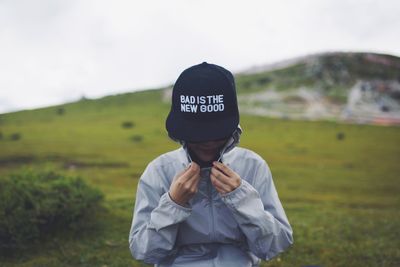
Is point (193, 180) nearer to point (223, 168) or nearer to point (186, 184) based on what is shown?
point (186, 184)

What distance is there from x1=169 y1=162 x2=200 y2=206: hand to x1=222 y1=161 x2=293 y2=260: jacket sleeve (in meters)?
0.26

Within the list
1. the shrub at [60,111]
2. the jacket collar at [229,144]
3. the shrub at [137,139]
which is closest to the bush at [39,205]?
the jacket collar at [229,144]

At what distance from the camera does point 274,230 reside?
11.5 feet

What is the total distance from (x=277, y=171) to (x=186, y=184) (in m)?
28.7

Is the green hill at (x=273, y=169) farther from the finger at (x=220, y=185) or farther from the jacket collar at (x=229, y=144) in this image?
the finger at (x=220, y=185)

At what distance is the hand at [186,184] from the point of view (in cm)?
333

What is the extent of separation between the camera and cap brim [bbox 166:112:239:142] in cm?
347

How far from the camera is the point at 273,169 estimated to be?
32.3m

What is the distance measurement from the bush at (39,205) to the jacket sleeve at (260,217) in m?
6.75

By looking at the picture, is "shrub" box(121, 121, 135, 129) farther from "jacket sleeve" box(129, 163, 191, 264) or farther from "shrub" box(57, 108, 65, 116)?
"jacket sleeve" box(129, 163, 191, 264)

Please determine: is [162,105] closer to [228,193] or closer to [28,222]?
[28,222]

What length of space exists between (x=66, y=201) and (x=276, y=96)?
81902mm

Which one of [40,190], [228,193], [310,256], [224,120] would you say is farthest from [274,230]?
[40,190]

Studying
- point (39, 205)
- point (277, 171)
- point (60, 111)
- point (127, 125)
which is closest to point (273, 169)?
point (277, 171)
